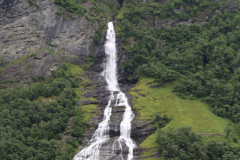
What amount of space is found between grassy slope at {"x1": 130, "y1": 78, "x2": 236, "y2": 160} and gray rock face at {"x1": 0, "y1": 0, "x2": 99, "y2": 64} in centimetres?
3030

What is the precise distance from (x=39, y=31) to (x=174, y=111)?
173ft

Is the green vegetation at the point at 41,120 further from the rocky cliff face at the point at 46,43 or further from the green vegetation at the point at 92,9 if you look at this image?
the green vegetation at the point at 92,9

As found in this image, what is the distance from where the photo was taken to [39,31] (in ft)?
291

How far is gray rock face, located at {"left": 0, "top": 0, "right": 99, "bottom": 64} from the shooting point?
276 feet

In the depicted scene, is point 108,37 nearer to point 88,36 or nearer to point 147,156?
point 88,36

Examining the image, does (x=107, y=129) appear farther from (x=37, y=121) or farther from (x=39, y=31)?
(x=39, y=31)

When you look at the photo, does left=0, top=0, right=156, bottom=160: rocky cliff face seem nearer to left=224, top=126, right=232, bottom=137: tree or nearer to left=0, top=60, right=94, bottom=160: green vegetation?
left=0, top=60, right=94, bottom=160: green vegetation

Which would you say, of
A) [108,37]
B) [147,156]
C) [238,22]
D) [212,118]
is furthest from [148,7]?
[147,156]

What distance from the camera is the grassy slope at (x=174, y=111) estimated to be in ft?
187

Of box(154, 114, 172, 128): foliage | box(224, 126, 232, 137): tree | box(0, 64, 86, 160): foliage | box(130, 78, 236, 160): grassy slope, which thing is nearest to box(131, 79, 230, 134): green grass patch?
box(130, 78, 236, 160): grassy slope

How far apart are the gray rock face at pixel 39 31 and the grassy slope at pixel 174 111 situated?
99.4ft

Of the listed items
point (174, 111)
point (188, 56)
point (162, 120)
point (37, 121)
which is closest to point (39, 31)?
point (37, 121)

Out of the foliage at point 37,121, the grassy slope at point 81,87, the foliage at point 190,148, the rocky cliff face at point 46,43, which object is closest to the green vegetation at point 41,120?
the foliage at point 37,121

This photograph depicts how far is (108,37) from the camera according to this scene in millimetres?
98312
